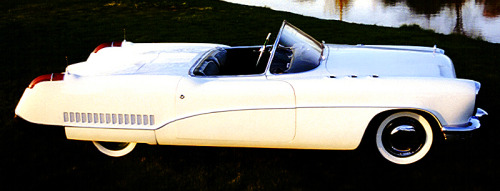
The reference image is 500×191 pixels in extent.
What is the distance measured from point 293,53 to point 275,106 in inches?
30.6

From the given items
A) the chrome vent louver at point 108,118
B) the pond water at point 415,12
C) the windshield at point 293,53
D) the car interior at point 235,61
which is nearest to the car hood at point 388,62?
the windshield at point 293,53

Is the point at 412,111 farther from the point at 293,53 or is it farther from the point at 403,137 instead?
the point at 293,53

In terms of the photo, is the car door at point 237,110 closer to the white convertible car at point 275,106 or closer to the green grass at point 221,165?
the white convertible car at point 275,106

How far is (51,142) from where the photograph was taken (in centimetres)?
424

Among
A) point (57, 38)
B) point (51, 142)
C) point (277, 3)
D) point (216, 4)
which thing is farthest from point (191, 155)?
point (277, 3)

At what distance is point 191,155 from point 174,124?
61 cm

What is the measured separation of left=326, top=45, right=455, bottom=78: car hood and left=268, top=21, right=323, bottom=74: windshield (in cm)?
16

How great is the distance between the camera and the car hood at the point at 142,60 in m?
3.75

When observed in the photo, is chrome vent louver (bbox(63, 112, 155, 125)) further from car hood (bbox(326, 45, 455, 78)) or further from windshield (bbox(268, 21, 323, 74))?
car hood (bbox(326, 45, 455, 78))

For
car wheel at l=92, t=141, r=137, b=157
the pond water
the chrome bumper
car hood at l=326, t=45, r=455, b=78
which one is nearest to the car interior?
car hood at l=326, t=45, r=455, b=78

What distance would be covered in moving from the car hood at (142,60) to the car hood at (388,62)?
136 centimetres

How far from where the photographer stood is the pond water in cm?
1355

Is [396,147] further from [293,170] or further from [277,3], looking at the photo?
[277,3]

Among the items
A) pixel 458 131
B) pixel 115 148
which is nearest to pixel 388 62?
pixel 458 131
